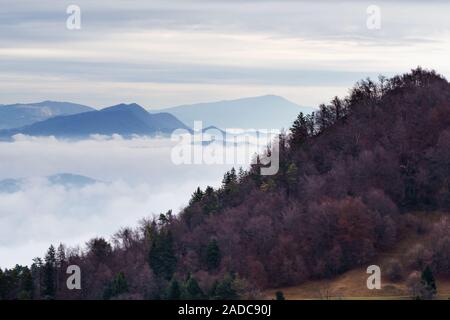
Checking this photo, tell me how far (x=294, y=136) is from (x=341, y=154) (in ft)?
20.9

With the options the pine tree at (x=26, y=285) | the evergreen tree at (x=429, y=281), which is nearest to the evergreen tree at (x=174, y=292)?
the pine tree at (x=26, y=285)

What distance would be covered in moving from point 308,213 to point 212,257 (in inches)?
429

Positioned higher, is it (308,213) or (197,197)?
(197,197)

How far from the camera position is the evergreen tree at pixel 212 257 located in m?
83.2

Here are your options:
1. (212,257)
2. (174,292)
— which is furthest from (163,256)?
(174,292)

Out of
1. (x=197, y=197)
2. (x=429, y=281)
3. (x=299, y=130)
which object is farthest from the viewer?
(x=197, y=197)

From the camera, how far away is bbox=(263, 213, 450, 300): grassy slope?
7281cm

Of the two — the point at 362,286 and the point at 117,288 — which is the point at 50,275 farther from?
the point at 362,286

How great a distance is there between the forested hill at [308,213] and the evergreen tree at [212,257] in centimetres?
10

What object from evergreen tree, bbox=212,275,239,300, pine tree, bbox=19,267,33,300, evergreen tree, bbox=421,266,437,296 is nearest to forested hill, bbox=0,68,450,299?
evergreen tree, bbox=212,275,239,300

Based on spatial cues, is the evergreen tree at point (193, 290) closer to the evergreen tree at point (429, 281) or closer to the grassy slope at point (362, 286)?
the grassy slope at point (362, 286)

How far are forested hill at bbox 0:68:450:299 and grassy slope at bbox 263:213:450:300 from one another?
1.09 metres

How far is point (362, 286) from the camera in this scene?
76.2m
